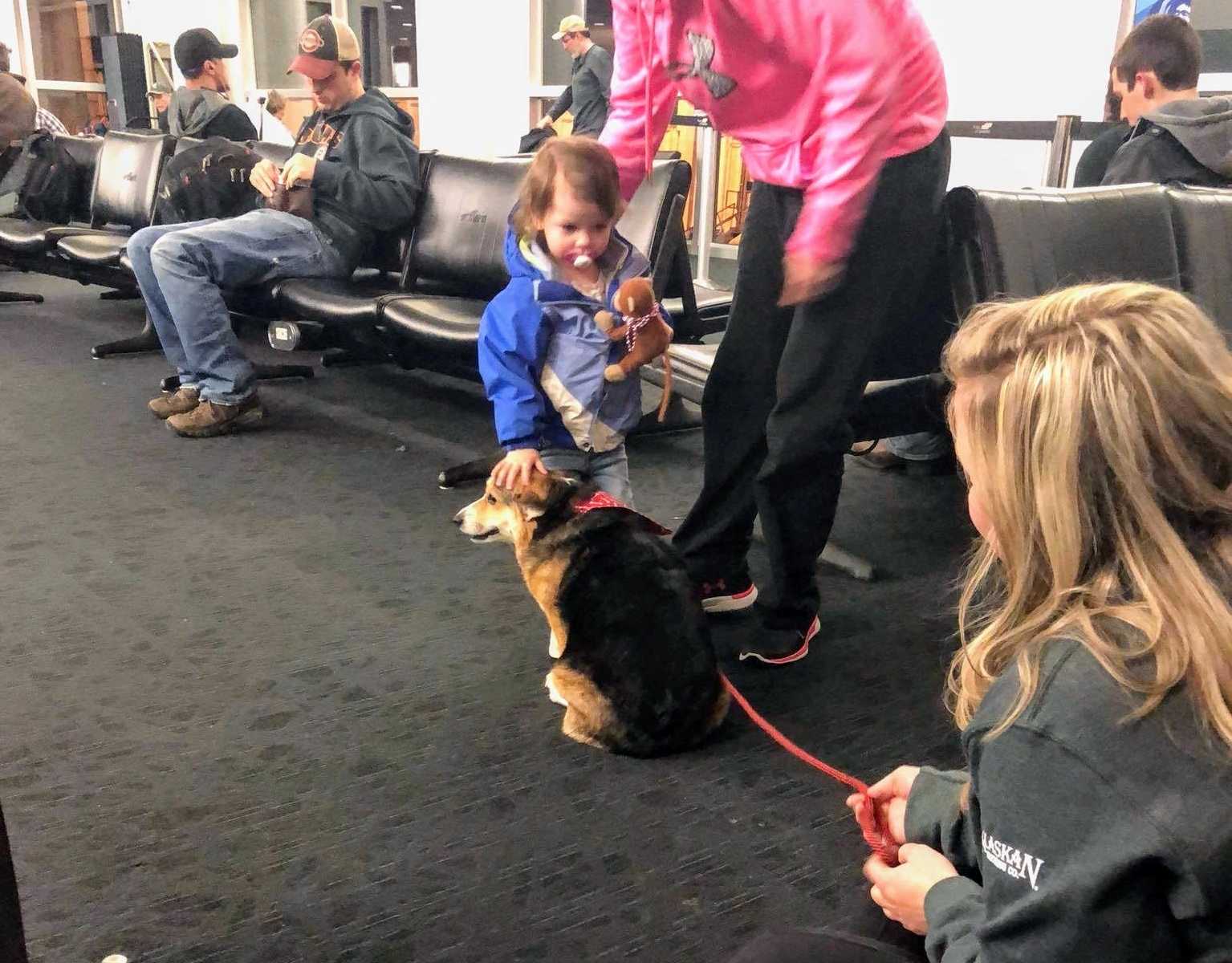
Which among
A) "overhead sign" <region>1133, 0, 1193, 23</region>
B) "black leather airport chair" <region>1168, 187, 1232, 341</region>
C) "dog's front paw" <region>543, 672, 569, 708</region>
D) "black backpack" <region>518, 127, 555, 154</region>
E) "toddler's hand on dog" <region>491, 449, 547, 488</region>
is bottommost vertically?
"dog's front paw" <region>543, 672, 569, 708</region>

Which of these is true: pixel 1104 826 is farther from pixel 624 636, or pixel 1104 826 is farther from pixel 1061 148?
pixel 1061 148

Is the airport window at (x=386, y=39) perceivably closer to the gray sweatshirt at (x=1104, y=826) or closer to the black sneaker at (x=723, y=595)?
the black sneaker at (x=723, y=595)

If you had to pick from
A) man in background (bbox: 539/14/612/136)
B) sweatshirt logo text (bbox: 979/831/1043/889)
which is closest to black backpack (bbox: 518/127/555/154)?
man in background (bbox: 539/14/612/136)

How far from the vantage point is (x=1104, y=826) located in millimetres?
662

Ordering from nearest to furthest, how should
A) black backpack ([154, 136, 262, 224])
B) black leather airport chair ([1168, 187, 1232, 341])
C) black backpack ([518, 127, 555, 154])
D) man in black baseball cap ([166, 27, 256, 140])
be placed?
Answer: 1. black leather airport chair ([1168, 187, 1232, 341])
2. black backpack ([154, 136, 262, 224])
3. man in black baseball cap ([166, 27, 256, 140])
4. black backpack ([518, 127, 555, 154])

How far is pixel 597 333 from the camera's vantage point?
2.17 m

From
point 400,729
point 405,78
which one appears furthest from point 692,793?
point 405,78

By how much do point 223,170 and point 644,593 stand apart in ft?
11.4

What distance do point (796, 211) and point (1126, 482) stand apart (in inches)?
53.5

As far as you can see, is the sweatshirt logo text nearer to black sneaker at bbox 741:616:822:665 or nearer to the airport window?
black sneaker at bbox 741:616:822:665

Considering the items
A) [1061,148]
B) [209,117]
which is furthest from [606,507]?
[209,117]

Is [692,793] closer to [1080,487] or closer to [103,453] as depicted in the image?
[1080,487]

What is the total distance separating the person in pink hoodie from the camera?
1691mm

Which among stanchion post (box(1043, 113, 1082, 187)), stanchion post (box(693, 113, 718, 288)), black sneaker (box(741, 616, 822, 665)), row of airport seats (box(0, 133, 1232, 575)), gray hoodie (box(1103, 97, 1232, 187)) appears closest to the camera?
black sneaker (box(741, 616, 822, 665))
